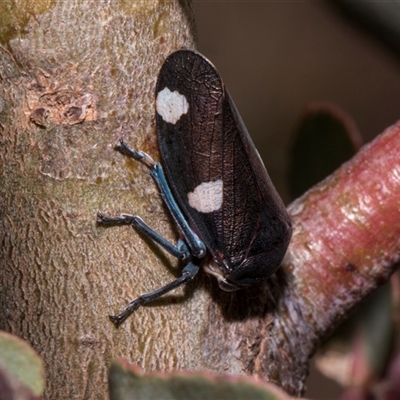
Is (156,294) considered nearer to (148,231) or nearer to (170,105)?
(148,231)

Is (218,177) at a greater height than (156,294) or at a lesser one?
greater

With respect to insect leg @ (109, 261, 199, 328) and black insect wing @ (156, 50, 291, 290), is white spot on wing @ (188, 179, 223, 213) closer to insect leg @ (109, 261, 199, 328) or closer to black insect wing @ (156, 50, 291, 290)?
black insect wing @ (156, 50, 291, 290)

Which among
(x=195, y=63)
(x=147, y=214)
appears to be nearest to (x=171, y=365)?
(x=147, y=214)

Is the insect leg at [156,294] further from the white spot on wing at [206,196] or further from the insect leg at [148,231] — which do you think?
the white spot on wing at [206,196]

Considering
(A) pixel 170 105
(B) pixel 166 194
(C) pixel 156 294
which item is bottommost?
(C) pixel 156 294

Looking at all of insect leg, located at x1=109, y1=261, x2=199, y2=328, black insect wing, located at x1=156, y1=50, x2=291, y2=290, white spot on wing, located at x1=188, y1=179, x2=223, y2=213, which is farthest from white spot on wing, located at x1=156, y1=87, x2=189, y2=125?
insect leg, located at x1=109, y1=261, x2=199, y2=328

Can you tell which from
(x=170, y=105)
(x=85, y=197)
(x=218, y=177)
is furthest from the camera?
(x=218, y=177)

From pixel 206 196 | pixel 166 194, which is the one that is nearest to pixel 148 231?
pixel 166 194

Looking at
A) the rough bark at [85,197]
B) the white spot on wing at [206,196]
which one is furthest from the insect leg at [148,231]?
the white spot on wing at [206,196]
